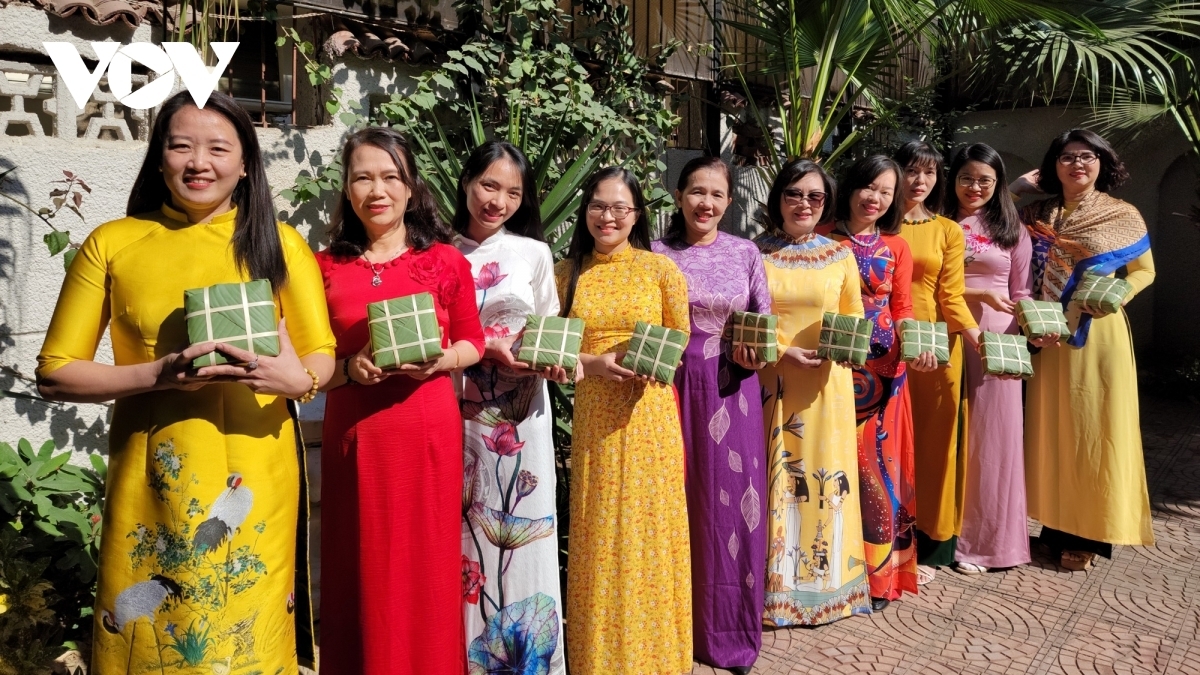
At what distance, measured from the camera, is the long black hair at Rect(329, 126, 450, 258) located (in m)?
2.42

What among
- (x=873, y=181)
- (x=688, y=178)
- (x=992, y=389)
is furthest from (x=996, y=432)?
(x=688, y=178)

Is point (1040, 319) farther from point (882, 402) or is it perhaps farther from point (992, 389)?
point (882, 402)

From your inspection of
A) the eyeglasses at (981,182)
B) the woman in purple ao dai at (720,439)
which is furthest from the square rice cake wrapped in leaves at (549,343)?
the eyeglasses at (981,182)

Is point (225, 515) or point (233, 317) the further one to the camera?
point (225, 515)

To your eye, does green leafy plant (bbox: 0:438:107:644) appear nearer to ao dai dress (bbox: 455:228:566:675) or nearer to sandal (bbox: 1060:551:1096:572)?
ao dai dress (bbox: 455:228:566:675)

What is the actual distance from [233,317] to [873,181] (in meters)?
2.58

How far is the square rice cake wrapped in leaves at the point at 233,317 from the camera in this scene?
185 centimetres

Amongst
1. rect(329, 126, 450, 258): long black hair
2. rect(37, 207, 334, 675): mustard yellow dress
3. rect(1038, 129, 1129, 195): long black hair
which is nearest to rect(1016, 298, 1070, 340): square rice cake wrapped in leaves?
rect(1038, 129, 1129, 195): long black hair

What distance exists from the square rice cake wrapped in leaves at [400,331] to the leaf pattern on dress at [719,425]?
129 cm

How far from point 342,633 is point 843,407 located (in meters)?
2.05

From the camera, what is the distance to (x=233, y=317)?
188 centimetres

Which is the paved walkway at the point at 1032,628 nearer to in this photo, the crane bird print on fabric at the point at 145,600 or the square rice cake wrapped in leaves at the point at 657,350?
the square rice cake wrapped in leaves at the point at 657,350

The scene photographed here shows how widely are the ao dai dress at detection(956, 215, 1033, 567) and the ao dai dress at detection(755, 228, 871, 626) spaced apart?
3.19 feet

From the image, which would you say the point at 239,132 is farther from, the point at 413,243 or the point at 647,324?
the point at 647,324
